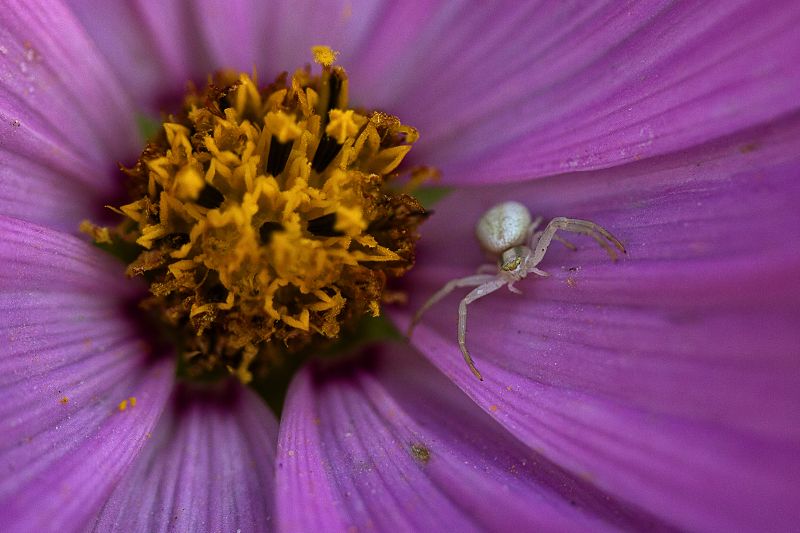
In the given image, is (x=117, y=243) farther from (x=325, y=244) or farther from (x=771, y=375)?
(x=771, y=375)

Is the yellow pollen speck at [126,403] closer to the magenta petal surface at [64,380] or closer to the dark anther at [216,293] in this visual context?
the magenta petal surface at [64,380]

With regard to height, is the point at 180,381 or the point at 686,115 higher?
the point at 686,115

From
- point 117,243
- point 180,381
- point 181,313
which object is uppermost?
point 117,243


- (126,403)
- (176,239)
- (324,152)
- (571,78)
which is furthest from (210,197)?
(571,78)

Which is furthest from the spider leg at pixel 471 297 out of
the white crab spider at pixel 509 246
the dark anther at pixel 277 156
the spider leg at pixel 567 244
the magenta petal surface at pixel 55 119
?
the magenta petal surface at pixel 55 119

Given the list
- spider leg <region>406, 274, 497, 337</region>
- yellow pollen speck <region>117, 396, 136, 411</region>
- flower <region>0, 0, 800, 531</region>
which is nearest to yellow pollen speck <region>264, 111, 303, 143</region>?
flower <region>0, 0, 800, 531</region>

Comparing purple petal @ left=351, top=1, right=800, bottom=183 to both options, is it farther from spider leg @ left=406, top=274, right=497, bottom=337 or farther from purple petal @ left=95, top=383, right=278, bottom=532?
purple petal @ left=95, top=383, right=278, bottom=532

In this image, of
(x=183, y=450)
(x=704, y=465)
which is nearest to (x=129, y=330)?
(x=183, y=450)
